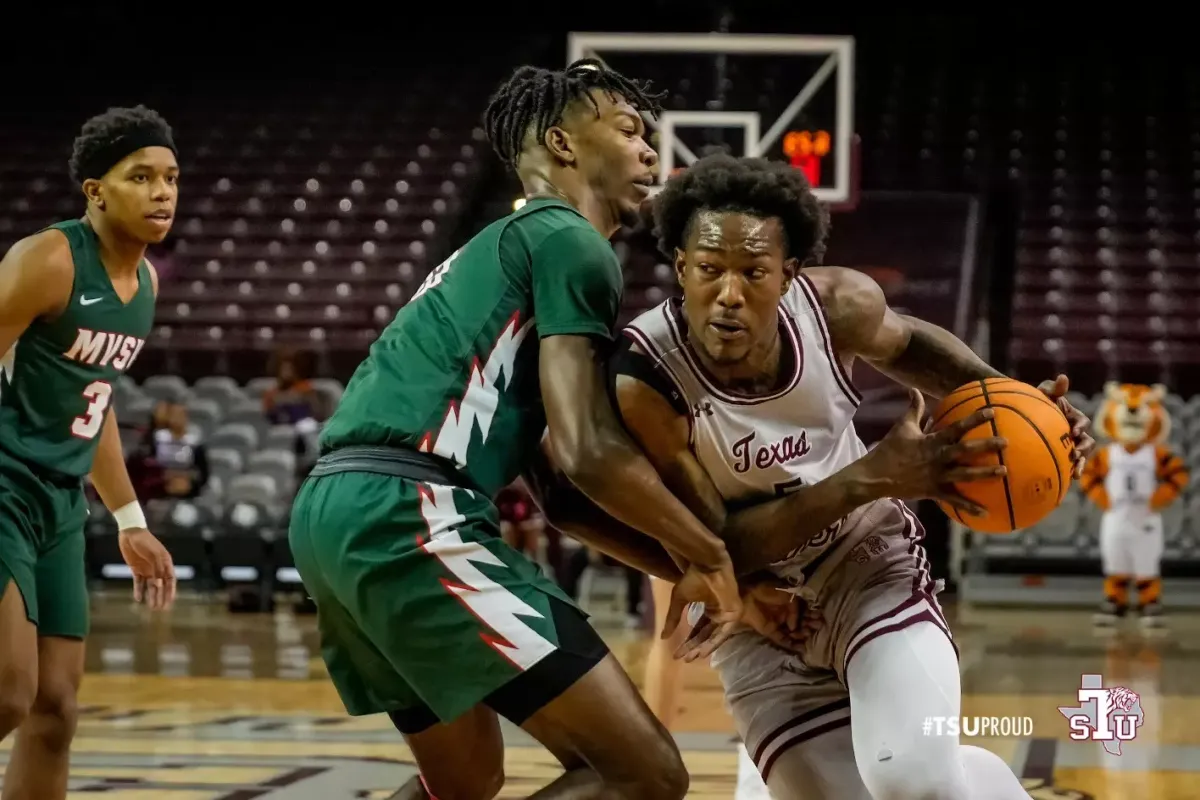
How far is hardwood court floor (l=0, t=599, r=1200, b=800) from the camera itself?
4617 millimetres

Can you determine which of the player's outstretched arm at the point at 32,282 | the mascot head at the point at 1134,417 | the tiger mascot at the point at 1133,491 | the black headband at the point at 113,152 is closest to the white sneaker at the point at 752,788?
the player's outstretched arm at the point at 32,282

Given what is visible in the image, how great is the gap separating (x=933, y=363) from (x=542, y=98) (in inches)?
38.5

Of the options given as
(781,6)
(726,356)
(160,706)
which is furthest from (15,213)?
(726,356)

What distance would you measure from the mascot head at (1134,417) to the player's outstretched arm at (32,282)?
25.5ft

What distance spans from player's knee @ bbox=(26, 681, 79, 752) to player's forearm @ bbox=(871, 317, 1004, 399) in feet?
6.65

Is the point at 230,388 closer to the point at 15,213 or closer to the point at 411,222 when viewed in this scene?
the point at 411,222

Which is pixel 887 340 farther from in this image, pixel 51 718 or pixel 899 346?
pixel 51 718

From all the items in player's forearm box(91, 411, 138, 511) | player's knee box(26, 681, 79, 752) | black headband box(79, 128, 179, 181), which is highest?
black headband box(79, 128, 179, 181)

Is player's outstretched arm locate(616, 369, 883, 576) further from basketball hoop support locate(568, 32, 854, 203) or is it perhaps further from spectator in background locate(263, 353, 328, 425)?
spectator in background locate(263, 353, 328, 425)

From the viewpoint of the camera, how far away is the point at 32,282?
3.53 meters

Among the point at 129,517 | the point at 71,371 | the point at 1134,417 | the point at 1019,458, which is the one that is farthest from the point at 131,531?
the point at 1134,417

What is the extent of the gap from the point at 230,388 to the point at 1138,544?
6.73 metres

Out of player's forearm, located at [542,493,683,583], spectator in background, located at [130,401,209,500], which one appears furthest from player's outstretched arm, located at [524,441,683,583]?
spectator in background, located at [130,401,209,500]

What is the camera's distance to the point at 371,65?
54.7 ft
